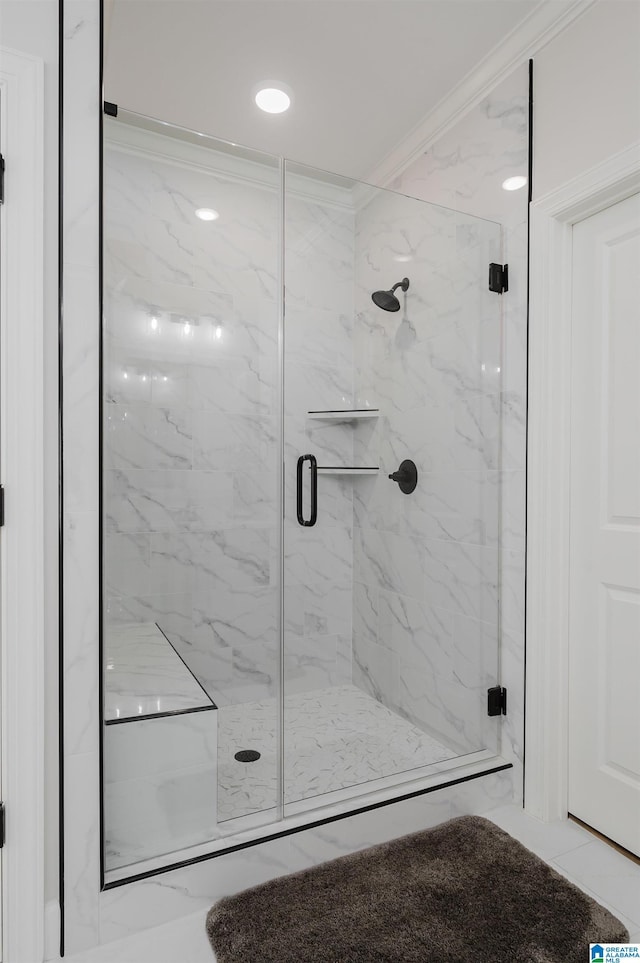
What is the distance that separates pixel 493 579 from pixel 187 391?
1.30 m

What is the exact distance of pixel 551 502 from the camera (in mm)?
1980

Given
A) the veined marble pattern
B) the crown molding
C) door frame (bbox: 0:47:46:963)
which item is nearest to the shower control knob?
the veined marble pattern

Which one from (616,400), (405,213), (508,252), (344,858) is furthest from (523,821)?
(405,213)

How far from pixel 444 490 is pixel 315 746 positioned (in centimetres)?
100

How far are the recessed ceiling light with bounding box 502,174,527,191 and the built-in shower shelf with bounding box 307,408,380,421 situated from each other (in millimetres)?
955

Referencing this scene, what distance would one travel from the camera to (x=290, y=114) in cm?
246

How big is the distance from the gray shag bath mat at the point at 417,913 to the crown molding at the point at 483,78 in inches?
103

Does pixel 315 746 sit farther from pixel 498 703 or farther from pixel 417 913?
pixel 498 703

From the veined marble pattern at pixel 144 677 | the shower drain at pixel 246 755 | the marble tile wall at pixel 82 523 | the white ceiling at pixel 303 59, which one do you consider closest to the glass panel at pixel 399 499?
the shower drain at pixel 246 755

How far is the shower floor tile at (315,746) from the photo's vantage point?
178 cm

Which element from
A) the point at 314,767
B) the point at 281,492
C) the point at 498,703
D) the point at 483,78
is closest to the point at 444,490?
the point at 281,492

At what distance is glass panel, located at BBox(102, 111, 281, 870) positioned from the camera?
1.55 m

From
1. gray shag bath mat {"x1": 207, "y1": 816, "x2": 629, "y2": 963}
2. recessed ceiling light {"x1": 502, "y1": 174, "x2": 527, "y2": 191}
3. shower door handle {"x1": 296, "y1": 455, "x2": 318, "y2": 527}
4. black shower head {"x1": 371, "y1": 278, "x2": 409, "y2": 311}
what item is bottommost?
gray shag bath mat {"x1": 207, "y1": 816, "x2": 629, "y2": 963}

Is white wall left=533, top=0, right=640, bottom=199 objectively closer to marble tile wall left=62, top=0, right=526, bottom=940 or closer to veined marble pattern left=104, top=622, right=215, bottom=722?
marble tile wall left=62, top=0, right=526, bottom=940
